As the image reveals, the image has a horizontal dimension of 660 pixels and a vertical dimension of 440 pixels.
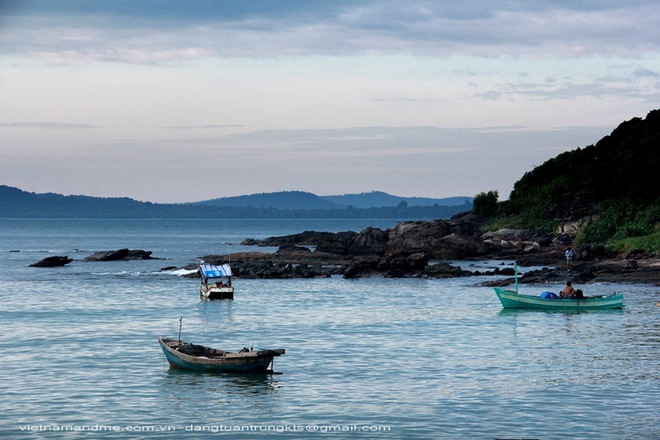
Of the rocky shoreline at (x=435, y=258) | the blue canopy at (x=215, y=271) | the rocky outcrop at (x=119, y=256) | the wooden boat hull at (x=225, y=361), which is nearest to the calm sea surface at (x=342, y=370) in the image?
the wooden boat hull at (x=225, y=361)

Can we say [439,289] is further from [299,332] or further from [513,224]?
[513,224]

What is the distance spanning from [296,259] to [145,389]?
82369 mm

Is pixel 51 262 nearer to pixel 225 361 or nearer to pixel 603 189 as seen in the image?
pixel 603 189

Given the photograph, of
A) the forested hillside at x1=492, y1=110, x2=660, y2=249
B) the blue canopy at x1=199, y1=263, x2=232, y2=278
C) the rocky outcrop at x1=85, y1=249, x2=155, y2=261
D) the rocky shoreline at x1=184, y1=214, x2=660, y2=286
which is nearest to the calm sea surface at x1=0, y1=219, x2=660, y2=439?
the blue canopy at x1=199, y1=263, x2=232, y2=278

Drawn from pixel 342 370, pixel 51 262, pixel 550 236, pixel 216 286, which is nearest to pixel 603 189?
pixel 550 236

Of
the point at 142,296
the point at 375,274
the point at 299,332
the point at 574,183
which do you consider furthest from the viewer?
the point at 574,183

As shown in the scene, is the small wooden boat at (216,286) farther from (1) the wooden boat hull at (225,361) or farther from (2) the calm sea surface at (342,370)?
(1) the wooden boat hull at (225,361)

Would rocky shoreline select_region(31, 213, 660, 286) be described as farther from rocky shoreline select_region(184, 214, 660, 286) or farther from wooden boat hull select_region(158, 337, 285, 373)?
wooden boat hull select_region(158, 337, 285, 373)

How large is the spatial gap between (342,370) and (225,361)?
20.3ft

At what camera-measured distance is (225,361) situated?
39281 millimetres

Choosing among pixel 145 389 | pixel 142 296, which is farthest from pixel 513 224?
pixel 145 389

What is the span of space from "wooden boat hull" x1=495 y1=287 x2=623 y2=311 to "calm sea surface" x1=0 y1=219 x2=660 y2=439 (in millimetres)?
763

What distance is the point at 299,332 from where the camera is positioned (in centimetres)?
5681

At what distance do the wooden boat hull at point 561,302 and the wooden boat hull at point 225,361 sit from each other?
3029 cm
